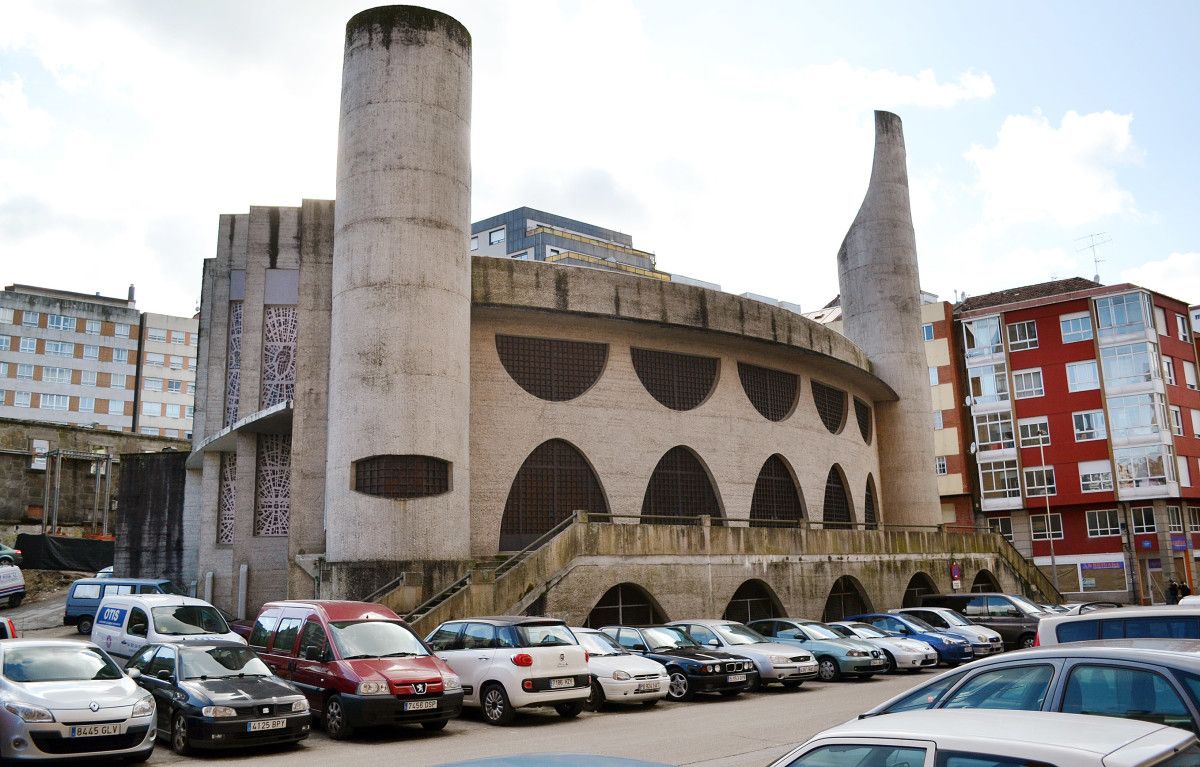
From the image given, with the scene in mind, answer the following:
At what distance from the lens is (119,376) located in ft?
256

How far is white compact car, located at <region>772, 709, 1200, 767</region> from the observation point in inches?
131

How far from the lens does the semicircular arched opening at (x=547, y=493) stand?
27422 mm

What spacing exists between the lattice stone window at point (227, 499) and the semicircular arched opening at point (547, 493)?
944cm

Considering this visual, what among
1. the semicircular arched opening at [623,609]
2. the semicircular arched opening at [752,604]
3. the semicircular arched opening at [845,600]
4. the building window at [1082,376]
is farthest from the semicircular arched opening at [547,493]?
the building window at [1082,376]

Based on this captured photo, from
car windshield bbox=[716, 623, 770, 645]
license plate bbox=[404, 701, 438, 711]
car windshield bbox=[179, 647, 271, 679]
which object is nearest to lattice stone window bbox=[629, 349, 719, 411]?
car windshield bbox=[716, 623, 770, 645]

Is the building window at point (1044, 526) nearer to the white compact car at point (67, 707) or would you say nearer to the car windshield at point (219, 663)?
the car windshield at point (219, 663)

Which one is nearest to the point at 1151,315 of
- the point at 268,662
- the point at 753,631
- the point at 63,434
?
the point at 753,631

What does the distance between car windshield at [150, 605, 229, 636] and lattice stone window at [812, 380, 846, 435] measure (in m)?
24.7

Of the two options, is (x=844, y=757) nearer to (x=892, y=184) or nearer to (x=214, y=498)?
(x=214, y=498)

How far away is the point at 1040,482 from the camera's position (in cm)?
5312

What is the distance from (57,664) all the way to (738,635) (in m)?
11.7

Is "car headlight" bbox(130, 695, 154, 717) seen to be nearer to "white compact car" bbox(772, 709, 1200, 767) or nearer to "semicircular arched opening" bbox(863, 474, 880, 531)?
"white compact car" bbox(772, 709, 1200, 767)

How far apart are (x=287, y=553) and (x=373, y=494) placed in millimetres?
6564

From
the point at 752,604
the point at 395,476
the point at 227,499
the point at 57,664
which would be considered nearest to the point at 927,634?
the point at 752,604
